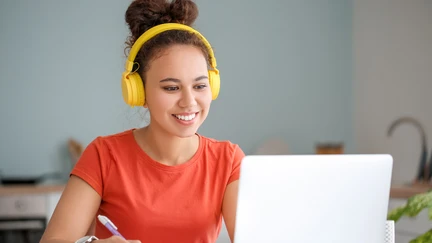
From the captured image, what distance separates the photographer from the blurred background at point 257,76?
4.64 metres

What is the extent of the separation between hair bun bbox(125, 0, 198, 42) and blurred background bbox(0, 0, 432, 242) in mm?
2693

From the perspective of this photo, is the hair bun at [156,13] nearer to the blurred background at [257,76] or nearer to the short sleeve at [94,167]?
the short sleeve at [94,167]

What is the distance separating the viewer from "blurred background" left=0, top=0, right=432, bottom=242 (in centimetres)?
464

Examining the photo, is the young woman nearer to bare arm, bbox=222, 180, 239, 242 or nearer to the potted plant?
bare arm, bbox=222, 180, 239, 242

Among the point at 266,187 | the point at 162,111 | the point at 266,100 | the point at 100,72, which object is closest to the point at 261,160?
the point at 266,187

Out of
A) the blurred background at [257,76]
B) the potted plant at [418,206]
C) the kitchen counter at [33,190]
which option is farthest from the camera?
the blurred background at [257,76]

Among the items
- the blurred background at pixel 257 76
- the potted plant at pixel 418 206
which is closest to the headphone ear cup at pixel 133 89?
the potted plant at pixel 418 206

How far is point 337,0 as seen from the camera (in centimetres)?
543

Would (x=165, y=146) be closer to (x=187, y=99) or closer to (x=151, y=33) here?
(x=187, y=99)

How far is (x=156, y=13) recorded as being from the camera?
5.85ft

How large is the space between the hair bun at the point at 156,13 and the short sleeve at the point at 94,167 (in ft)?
1.02

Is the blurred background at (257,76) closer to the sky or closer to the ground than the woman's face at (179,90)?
closer to the ground

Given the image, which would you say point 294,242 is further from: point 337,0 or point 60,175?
point 337,0

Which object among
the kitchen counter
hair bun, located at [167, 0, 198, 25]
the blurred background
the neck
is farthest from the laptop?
the blurred background
